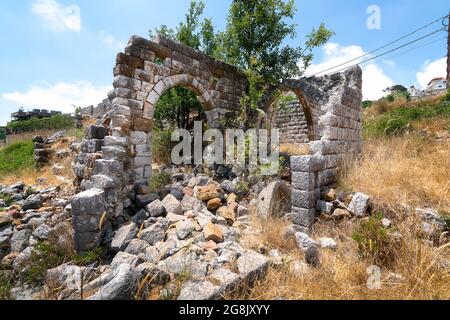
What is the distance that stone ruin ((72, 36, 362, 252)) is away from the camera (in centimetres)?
365

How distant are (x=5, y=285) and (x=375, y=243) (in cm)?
418

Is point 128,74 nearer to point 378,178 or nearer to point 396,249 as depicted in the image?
point 378,178

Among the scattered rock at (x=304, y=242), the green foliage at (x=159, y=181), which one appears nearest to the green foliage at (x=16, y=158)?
the green foliage at (x=159, y=181)

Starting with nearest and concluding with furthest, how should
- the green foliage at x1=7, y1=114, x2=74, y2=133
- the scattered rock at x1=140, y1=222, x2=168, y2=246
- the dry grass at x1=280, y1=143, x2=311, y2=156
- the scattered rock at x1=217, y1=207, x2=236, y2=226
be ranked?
the scattered rock at x1=140, y1=222, x2=168, y2=246
the scattered rock at x1=217, y1=207, x2=236, y2=226
the dry grass at x1=280, y1=143, x2=311, y2=156
the green foliage at x1=7, y1=114, x2=74, y2=133

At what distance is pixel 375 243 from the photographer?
270 cm

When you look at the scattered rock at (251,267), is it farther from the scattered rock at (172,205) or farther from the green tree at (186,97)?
the green tree at (186,97)

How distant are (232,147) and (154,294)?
422 centimetres

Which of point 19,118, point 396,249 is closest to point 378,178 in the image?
point 396,249

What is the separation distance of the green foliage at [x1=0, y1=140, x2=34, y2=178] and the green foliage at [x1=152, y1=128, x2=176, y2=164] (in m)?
5.02

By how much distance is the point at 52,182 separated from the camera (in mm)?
6938

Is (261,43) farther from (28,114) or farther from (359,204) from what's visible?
(28,114)

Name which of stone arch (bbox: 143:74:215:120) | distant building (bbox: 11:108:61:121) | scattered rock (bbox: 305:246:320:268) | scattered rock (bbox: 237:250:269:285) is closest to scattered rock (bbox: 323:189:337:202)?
scattered rock (bbox: 305:246:320:268)

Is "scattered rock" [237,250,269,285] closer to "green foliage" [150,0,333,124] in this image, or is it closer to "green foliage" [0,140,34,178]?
"green foliage" [150,0,333,124]
